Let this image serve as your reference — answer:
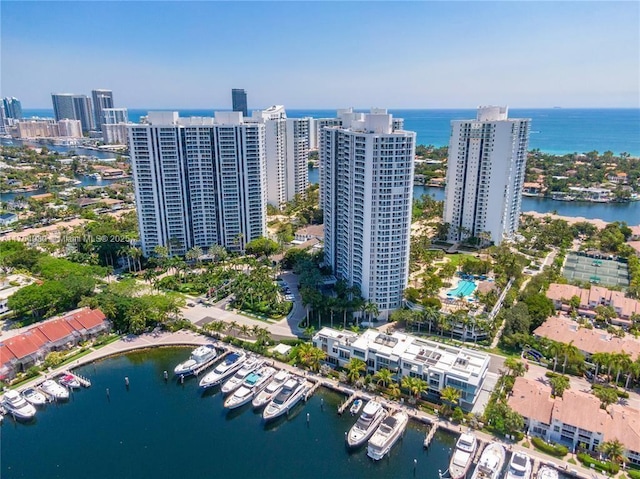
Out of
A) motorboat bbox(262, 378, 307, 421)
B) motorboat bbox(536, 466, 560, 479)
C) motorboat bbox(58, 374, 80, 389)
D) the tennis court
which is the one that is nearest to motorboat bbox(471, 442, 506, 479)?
motorboat bbox(536, 466, 560, 479)

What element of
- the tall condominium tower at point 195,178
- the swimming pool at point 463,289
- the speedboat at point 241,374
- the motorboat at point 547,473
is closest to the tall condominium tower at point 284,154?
the tall condominium tower at point 195,178

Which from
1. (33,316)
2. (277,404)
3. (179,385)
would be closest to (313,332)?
(277,404)

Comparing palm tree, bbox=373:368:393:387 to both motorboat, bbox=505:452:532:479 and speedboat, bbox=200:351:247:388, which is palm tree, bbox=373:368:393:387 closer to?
motorboat, bbox=505:452:532:479

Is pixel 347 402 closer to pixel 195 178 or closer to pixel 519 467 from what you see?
pixel 519 467

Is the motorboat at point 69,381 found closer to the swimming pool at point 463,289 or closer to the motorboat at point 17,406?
the motorboat at point 17,406

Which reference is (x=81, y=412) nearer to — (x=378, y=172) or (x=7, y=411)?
(x=7, y=411)

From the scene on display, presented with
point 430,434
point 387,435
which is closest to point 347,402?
point 387,435

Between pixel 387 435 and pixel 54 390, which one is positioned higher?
pixel 387 435
